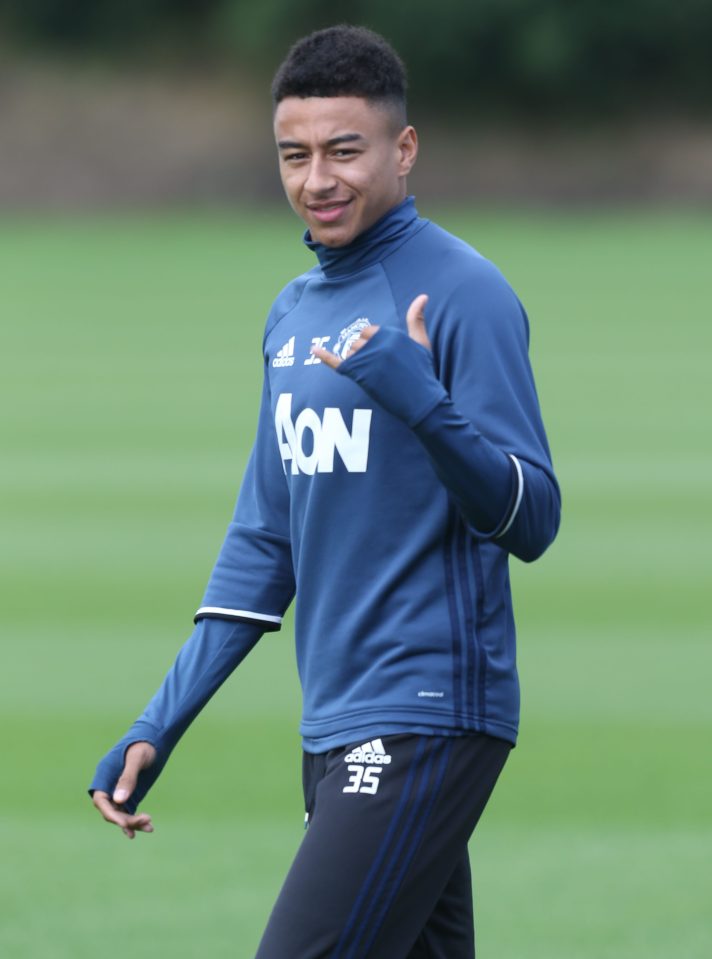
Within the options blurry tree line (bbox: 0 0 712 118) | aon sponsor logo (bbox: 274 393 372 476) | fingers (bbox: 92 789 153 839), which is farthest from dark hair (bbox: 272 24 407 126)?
blurry tree line (bbox: 0 0 712 118)

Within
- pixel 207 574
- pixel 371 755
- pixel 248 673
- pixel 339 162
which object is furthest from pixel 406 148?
pixel 207 574

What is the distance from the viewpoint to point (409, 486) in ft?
12.1

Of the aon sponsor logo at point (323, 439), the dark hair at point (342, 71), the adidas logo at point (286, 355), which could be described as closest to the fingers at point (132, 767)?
the aon sponsor logo at point (323, 439)

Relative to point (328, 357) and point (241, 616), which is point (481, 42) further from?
point (328, 357)

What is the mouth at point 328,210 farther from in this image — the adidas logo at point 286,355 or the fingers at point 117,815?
the fingers at point 117,815

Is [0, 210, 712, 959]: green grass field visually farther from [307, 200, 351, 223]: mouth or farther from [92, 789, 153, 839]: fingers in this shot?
[307, 200, 351, 223]: mouth

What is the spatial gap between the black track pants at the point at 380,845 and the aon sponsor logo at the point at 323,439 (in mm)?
506

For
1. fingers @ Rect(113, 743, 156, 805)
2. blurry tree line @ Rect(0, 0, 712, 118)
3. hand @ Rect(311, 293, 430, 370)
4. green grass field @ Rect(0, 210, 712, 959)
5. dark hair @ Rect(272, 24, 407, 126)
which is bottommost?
green grass field @ Rect(0, 210, 712, 959)

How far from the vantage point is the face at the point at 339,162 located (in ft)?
12.5

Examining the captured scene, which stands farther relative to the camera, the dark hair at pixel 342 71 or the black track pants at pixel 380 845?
the dark hair at pixel 342 71

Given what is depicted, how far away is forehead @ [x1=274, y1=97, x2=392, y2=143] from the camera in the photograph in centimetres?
382

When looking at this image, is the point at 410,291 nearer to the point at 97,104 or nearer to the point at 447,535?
the point at 447,535

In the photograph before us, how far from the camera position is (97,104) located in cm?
5319

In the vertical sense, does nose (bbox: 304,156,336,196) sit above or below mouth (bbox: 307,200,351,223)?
above
